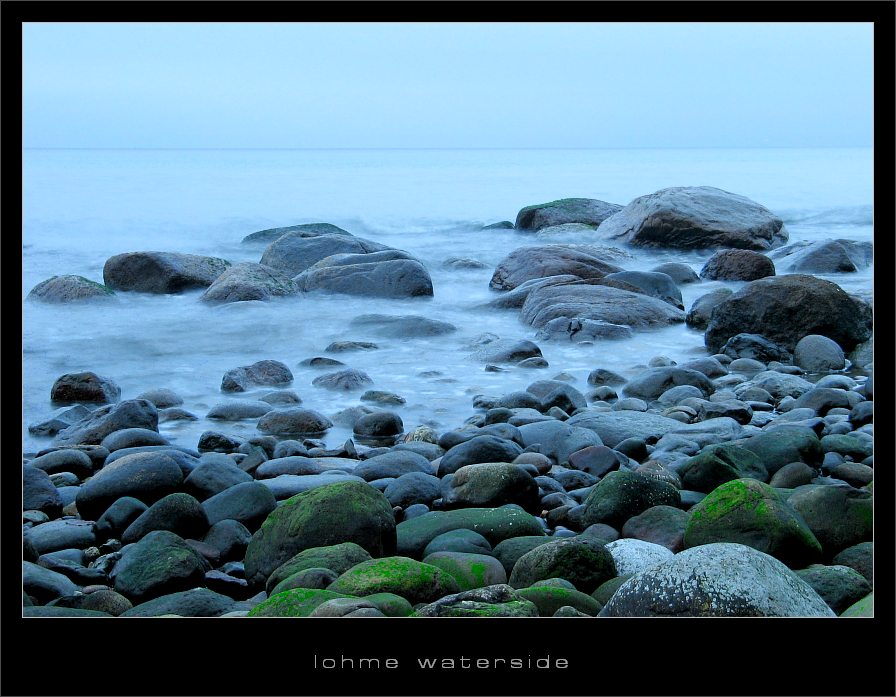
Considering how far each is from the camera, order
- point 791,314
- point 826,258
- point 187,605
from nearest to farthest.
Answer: point 187,605, point 791,314, point 826,258

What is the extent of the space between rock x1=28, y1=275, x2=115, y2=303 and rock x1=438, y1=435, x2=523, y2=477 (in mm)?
3346

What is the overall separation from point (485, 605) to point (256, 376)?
3413 mm

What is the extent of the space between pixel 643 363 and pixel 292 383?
2066 mm

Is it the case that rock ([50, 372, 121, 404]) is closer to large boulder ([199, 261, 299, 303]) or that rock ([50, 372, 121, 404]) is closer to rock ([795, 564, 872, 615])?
large boulder ([199, 261, 299, 303])

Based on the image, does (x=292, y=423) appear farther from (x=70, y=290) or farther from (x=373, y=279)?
(x=373, y=279)

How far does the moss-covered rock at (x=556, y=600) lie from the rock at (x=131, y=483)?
5.29ft

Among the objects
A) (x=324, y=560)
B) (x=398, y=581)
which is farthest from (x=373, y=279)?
(x=398, y=581)

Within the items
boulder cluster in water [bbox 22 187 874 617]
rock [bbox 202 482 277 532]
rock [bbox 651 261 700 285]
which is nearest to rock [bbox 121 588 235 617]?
boulder cluster in water [bbox 22 187 874 617]

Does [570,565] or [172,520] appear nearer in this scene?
[570,565]

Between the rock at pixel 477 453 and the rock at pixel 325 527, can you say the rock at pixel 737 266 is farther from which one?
the rock at pixel 325 527

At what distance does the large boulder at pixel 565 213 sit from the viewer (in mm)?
10492

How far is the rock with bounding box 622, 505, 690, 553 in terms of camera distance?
277 cm

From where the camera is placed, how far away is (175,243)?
8.95 meters

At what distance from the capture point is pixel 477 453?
3.58 meters
